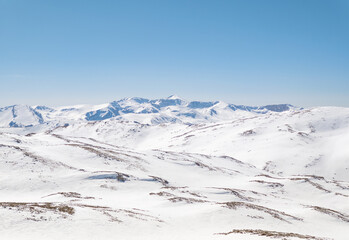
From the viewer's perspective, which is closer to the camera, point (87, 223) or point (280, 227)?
point (87, 223)

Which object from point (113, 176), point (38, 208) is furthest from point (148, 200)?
point (38, 208)

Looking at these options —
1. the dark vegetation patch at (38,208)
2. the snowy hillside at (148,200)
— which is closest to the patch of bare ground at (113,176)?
A: the snowy hillside at (148,200)

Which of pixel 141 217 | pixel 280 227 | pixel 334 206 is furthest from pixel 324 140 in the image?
pixel 141 217

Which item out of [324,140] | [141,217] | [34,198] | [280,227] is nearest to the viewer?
[141,217]

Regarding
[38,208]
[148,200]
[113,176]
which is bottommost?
[113,176]

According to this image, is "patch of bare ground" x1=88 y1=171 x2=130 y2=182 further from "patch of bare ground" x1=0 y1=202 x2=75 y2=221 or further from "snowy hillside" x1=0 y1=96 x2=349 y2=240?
"patch of bare ground" x1=0 y1=202 x2=75 y2=221

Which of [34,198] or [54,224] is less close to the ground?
[54,224]

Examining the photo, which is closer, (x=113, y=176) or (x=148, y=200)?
(x=148, y=200)

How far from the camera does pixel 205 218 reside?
103 ft

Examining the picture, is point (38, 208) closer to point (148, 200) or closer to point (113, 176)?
point (148, 200)

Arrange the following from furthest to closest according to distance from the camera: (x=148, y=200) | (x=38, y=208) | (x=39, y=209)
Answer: (x=148, y=200), (x=38, y=208), (x=39, y=209)

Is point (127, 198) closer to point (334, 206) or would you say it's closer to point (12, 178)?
point (12, 178)

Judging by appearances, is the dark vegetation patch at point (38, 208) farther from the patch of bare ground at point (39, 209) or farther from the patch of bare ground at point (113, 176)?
the patch of bare ground at point (113, 176)

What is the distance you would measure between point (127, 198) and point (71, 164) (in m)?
24.3
